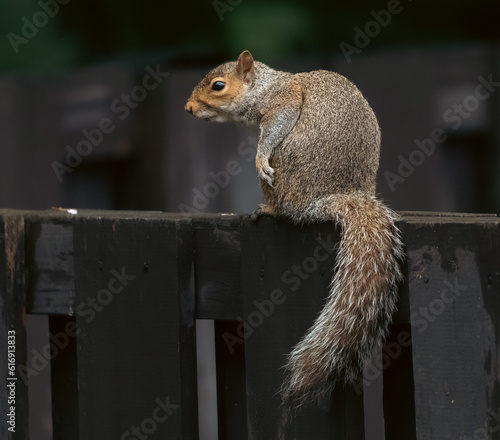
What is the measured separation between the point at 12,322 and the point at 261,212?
0.84m

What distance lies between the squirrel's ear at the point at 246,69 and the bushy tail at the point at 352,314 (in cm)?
90

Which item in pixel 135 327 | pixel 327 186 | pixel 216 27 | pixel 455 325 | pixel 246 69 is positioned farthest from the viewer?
pixel 216 27

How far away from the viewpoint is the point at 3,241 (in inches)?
110

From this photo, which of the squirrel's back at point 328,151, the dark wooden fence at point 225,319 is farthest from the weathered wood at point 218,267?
the squirrel's back at point 328,151

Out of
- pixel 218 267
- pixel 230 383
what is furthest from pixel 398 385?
pixel 218 267

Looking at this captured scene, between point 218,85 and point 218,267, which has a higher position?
point 218,85

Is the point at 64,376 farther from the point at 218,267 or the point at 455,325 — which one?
the point at 455,325

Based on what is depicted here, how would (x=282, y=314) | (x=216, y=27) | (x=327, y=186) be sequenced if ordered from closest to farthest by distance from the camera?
(x=282, y=314) → (x=327, y=186) → (x=216, y=27)

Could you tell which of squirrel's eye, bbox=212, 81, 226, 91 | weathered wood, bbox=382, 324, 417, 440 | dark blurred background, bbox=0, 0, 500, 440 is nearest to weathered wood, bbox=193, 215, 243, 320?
weathered wood, bbox=382, 324, 417, 440

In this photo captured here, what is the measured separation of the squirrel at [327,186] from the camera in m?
2.34

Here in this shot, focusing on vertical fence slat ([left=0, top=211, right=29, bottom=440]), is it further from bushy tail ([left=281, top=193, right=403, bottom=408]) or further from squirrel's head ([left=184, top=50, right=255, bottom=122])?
bushy tail ([left=281, top=193, right=403, bottom=408])

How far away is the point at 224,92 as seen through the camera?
3.12 metres

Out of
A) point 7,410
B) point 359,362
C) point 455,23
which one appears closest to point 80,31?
point 455,23

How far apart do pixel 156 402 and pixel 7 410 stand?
0.51 m
